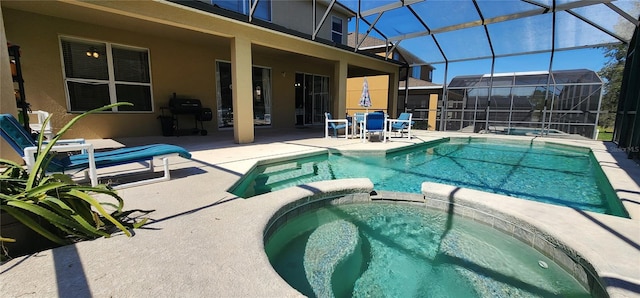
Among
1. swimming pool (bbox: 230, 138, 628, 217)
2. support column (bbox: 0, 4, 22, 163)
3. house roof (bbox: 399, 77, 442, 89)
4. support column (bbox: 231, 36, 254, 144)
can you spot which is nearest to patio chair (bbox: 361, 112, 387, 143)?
swimming pool (bbox: 230, 138, 628, 217)

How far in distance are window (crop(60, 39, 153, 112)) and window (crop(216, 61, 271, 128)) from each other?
225 centimetres

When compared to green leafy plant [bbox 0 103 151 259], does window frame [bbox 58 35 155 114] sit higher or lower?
higher

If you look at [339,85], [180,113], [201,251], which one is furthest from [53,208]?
[339,85]

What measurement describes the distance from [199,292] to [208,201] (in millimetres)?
1483

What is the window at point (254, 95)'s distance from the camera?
9585 millimetres

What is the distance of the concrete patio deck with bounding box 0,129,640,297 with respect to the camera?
4.97 ft

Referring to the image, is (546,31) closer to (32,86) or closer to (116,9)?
(116,9)

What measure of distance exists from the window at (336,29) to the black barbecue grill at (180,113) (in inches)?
282

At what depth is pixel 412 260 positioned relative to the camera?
2.48m

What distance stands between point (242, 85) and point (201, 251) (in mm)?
5508

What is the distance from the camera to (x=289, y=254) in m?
2.49

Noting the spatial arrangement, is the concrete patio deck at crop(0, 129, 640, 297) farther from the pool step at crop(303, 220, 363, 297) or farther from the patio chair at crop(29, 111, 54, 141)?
the patio chair at crop(29, 111, 54, 141)

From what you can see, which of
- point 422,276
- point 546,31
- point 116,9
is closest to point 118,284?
point 422,276

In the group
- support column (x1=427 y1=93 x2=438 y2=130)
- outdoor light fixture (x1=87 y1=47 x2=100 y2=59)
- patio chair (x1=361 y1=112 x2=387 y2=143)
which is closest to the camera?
outdoor light fixture (x1=87 y1=47 x2=100 y2=59)
